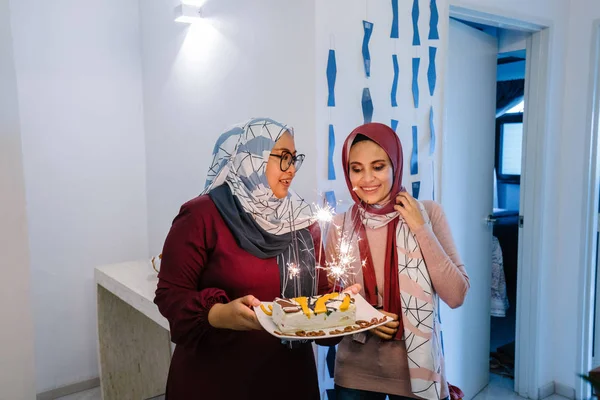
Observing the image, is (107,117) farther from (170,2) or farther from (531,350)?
(531,350)

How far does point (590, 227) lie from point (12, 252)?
2800 millimetres

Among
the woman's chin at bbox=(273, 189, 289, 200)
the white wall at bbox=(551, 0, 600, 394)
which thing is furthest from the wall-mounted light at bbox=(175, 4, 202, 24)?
the white wall at bbox=(551, 0, 600, 394)

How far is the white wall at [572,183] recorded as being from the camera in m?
2.64

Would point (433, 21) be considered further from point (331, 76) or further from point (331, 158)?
point (331, 158)

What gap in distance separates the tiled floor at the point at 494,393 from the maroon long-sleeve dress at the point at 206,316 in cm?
167

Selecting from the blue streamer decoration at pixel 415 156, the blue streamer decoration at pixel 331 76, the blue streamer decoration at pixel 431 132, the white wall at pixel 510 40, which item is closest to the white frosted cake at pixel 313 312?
the blue streamer decoration at pixel 331 76

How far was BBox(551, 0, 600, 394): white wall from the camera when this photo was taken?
2639mm

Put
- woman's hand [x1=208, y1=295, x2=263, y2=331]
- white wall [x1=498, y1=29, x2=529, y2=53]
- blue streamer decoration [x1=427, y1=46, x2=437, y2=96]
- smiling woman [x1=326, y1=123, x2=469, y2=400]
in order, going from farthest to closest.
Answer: white wall [x1=498, y1=29, x2=529, y2=53] < blue streamer decoration [x1=427, y1=46, x2=437, y2=96] < smiling woman [x1=326, y1=123, x2=469, y2=400] < woman's hand [x1=208, y1=295, x2=263, y2=331]

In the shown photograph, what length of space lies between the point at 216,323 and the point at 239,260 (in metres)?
0.17

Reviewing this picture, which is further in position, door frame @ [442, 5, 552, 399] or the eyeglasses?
door frame @ [442, 5, 552, 399]

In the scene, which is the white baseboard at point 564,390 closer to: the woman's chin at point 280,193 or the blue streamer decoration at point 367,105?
the blue streamer decoration at point 367,105

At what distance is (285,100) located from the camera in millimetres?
1942

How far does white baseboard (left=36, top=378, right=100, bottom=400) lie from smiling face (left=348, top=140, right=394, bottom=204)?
7.29 feet

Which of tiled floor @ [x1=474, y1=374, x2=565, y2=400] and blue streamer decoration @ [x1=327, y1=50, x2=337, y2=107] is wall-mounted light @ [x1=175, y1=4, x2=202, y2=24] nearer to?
blue streamer decoration @ [x1=327, y1=50, x2=337, y2=107]
